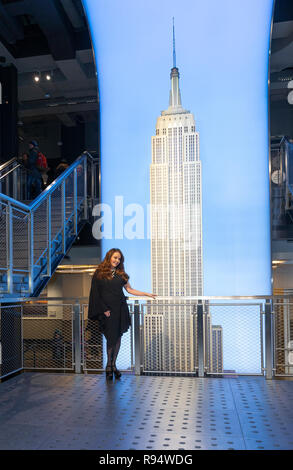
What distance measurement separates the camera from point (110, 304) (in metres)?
4.54

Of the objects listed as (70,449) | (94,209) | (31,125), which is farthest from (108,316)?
(31,125)

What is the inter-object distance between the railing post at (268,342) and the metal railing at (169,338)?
0.01 meters

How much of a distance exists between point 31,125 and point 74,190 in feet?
6.25

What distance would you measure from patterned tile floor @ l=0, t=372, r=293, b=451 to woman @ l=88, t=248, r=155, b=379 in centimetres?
43

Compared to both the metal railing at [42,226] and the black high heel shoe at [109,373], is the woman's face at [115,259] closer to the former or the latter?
the metal railing at [42,226]

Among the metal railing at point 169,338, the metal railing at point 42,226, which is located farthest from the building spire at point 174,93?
the metal railing at point 169,338

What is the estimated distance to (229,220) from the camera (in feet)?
21.1

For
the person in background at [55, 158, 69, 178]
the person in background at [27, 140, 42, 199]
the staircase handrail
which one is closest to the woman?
the staircase handrail

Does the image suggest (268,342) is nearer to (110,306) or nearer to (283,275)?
(110,306)

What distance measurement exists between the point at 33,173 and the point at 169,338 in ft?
12.8

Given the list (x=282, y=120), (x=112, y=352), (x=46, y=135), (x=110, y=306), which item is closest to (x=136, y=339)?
(x=112, y=352)

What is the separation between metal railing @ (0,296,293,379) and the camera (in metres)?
4.86

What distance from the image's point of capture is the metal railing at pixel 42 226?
4.41 metres

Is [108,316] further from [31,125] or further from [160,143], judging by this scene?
[31,125]
